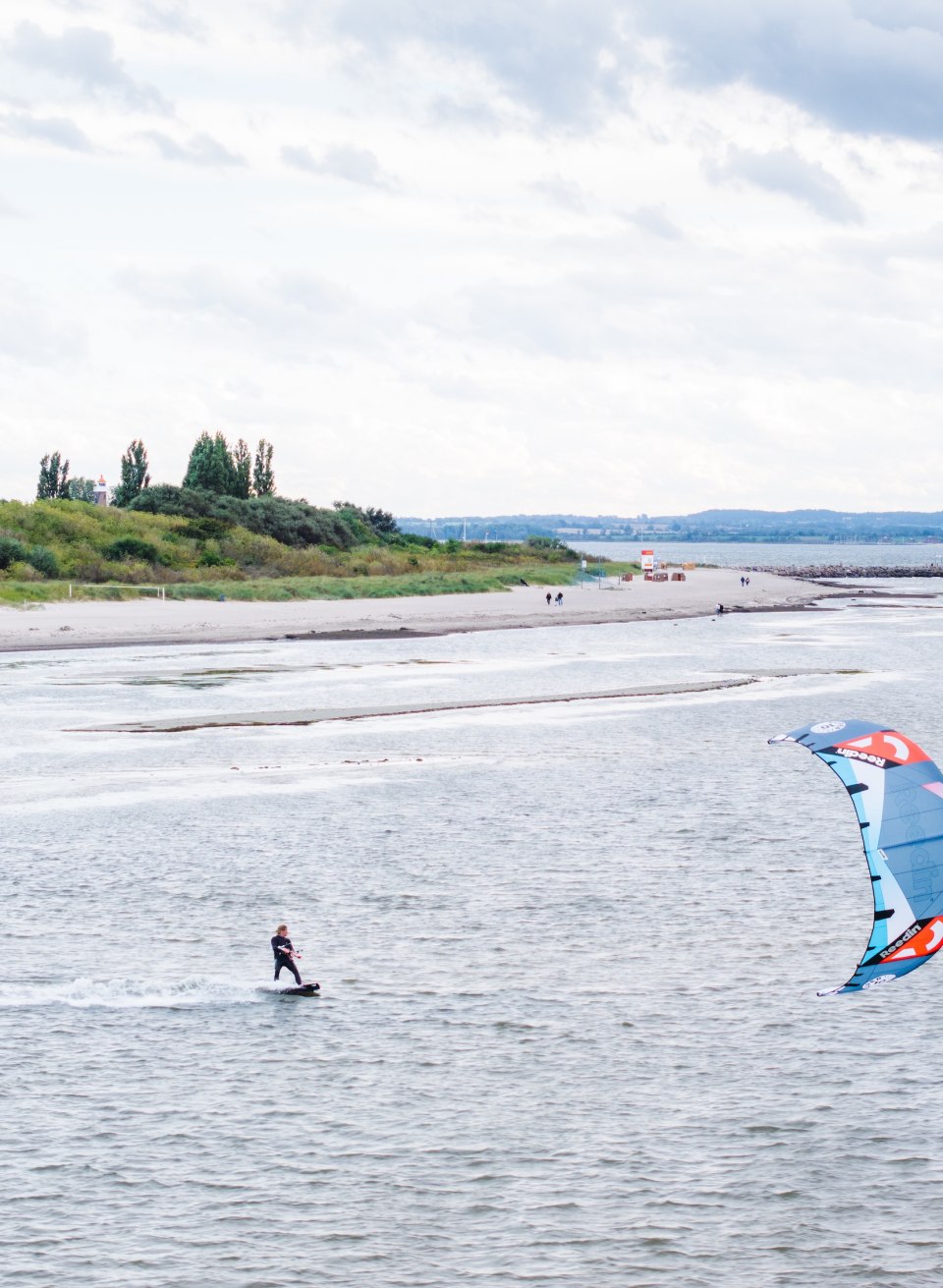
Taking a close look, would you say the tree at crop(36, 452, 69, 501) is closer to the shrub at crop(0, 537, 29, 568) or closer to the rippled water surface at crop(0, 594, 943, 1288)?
the shrub at crop(0, 537, 29, 568)

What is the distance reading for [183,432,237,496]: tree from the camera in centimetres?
16238

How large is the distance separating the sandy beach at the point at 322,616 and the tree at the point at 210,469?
40119 millimetres

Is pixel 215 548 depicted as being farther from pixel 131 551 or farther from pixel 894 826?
pixel 894 826

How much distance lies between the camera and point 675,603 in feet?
428

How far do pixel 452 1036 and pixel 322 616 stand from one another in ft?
254

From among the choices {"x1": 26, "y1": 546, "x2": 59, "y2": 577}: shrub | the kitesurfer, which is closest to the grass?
{"x1": 26, "y1": 546, "x2": 59, "y2": 577}: shrub

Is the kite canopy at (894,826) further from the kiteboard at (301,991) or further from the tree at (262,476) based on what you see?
the tree at (262,476)

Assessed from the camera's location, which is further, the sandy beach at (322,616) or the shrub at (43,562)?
the shrub at (43,562)

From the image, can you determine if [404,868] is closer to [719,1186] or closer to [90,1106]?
[90,1106]

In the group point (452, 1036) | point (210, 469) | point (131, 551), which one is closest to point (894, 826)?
point (452, 1036)

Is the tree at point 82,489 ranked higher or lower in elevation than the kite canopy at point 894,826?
higher

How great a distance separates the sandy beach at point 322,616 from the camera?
8094 centimetres

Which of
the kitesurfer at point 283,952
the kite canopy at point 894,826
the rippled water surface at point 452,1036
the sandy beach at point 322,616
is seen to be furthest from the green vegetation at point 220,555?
the kite canopy at point 894,826

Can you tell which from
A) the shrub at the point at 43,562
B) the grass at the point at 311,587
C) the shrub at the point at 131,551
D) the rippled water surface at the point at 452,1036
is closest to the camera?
the rippled water surface at the point at 452,1036
